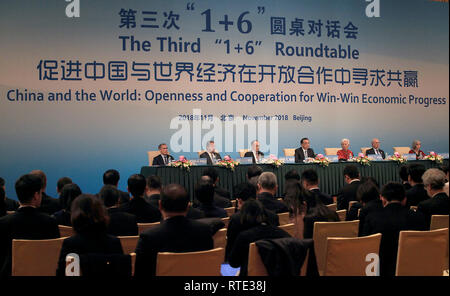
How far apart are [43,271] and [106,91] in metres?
6.61

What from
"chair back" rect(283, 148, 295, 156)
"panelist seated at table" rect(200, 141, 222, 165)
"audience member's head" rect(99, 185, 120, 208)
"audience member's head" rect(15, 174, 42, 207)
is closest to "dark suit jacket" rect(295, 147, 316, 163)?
"chair back" rect(283, 148, 295, 156)

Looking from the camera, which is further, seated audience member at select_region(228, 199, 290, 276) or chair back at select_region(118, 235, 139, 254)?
chair back at select_region(118, 235, 139, 254)

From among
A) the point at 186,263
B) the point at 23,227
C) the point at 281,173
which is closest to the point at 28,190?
the point at 23,227

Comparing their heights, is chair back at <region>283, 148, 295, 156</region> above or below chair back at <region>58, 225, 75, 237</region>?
above

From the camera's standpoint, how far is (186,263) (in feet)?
7.63

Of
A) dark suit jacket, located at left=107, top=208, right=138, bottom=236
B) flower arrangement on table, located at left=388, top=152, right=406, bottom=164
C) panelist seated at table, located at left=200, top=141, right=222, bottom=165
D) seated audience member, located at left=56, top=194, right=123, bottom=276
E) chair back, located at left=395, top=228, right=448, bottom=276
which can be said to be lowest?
chair back, located at left=395, top=228, right=448, bottom=276

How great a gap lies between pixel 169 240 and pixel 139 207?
1.43m

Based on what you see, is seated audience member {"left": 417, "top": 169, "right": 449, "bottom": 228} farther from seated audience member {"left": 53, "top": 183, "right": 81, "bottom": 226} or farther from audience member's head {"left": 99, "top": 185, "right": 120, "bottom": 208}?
seated audience member {"left": 53, "top": 183, "right": 81, "bottom": 226}

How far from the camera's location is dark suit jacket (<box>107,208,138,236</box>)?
10.9 feet

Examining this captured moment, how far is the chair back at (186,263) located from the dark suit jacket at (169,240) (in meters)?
0.20

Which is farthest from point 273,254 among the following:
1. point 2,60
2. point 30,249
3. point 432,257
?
point 2,60

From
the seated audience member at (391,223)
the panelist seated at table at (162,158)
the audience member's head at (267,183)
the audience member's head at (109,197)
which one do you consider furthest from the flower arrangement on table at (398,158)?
the audience member's head at (109,197)

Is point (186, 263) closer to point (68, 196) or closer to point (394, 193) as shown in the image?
point (394, 193)

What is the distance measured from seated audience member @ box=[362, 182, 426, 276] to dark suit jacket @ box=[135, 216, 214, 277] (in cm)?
126
